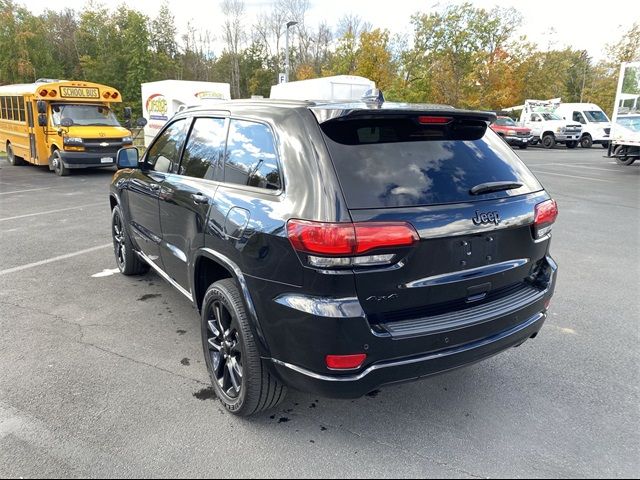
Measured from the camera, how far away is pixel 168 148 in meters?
4.02

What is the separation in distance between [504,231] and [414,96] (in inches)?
1209

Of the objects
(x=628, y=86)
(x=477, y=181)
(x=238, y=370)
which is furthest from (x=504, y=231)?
(x=628, y=86)

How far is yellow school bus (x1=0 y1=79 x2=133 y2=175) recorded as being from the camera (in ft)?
44.8

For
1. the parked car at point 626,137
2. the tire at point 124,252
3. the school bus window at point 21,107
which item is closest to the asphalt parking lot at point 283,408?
the tire at point 124,252

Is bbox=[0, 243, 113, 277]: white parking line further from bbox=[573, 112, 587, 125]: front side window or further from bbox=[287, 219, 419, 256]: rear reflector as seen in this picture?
bbox=[573, 112, 587, 125]: front side window

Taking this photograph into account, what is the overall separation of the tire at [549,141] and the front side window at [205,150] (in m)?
29.4

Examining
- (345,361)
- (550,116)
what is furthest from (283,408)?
(550,116)

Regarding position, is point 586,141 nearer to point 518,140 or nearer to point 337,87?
point 518,140

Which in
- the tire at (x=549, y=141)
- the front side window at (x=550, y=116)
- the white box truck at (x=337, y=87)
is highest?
the white box truck at (x=337, y=87)

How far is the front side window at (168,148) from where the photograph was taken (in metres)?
3.79

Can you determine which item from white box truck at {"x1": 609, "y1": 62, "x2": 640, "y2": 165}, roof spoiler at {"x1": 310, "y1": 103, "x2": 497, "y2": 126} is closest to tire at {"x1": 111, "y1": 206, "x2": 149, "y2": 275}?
roof spoiler at {"x1": 310, "y1": 103, "x2": 497, "y2": 126}

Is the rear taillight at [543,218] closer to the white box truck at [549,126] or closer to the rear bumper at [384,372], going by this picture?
the rear bumper at [384,372]

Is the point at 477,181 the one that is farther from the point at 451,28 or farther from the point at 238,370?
the point at 451,28

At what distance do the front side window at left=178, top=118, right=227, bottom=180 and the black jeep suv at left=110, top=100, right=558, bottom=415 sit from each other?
0.10 metres
